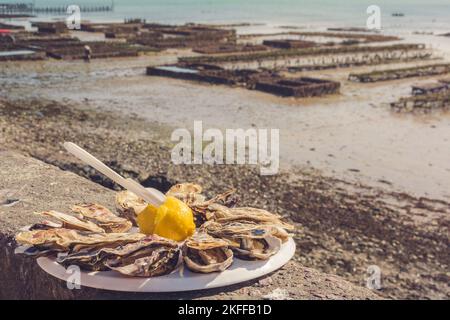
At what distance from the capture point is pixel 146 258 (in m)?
3.12

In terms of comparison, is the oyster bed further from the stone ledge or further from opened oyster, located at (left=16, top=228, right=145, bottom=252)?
the stone ledge

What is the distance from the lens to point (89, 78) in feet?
116

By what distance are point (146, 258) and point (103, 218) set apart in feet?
2.60

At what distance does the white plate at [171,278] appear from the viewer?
3.11 m

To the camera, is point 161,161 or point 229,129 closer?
point 161,161

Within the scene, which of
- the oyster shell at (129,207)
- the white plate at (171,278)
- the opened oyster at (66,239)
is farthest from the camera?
the oyster shell at (129,207)

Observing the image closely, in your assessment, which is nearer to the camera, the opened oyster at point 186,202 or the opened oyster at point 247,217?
the opened oyster at point 247,217

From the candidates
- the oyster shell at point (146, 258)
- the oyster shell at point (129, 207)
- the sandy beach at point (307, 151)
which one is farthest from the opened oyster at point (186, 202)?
the sandy beach at point (307, 151)

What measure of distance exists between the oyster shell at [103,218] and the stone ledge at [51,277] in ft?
1.34

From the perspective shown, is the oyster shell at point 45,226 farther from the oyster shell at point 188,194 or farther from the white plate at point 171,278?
the oyster shell at point 188,194

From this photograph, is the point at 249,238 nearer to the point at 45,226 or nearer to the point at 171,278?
the point at 171,278
